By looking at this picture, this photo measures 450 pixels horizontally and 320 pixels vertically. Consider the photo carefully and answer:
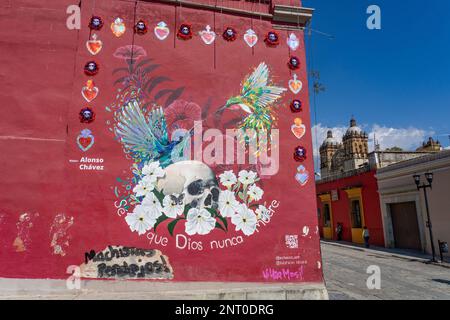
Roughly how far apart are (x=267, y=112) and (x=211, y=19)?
7.56ft

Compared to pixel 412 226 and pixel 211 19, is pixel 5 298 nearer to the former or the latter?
pixel 211 19

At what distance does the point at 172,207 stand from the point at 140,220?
0.62 meters

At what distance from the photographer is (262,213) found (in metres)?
6.14

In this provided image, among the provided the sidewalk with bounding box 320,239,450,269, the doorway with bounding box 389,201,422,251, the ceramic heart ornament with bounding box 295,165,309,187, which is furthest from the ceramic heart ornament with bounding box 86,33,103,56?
the doorway with bounding box 389,201,422,251

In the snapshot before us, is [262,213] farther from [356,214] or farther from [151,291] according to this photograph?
[356,214]

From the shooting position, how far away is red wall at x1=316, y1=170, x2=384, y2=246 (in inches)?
658

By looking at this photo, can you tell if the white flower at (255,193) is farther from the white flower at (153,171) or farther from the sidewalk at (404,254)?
the sidewalk at (404,254)

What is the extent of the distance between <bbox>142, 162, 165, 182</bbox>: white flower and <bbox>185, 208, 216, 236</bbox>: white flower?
0.90 metres

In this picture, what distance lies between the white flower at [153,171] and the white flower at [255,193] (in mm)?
1695

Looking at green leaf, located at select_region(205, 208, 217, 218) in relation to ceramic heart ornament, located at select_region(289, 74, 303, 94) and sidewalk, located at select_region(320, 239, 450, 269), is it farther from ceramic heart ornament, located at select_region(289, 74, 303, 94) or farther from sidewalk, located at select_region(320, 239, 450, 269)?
sidewalk, located at select_region(320, 239, 450, 269)

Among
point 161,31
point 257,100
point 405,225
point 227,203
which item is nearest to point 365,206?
point 405,225

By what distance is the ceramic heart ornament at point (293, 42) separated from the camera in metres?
6.88

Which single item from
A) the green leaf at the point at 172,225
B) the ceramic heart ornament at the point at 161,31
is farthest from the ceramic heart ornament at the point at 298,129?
the ceramic heart ornament at the point at 161,31
